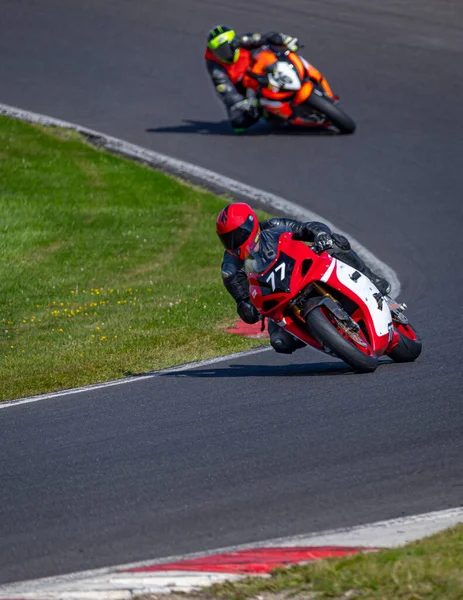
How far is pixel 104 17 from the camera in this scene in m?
25.4

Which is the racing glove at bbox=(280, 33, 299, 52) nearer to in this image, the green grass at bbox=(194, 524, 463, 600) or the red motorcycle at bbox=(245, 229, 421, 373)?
the red motorcycle at bbox=(245, 229, 421, 373)

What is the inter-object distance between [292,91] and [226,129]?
1.90 m

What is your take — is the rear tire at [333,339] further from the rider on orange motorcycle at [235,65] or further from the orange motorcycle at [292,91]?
the rider on orange motorcycle at [235,65]

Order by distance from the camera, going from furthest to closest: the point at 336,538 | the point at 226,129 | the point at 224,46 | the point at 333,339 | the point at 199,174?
the point at 226,129
the point at 224,46
the point at 199,174
the point at 333,339
the point at 336,538

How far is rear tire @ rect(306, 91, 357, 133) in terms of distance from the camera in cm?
1800

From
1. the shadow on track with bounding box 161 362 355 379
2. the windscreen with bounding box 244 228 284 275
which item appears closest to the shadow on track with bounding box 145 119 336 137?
the shadow on track with bounding box 161 362 355 379

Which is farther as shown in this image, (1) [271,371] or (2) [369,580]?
(1) [271,371]

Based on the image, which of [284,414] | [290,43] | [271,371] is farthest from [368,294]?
[290,43]

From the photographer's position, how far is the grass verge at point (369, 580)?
4.02 meters

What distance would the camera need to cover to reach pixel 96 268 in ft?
49.1

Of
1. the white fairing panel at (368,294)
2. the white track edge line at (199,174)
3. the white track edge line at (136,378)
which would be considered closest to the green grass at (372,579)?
the white fairing panel at (368,294)

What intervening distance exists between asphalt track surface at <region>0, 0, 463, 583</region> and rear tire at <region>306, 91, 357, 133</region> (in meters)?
0.29

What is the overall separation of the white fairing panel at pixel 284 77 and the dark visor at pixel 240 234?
10.2m

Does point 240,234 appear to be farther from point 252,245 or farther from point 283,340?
point 283,340
